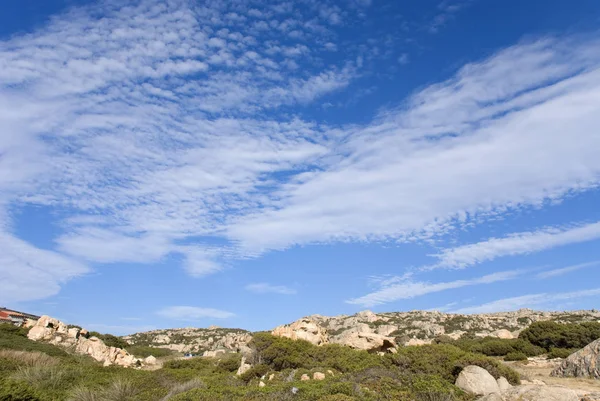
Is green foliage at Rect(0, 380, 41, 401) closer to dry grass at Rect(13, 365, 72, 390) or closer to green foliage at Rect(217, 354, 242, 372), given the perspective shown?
dry grass at Rect(13, 365, 72, 390)

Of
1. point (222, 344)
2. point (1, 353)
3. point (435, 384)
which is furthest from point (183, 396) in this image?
point (222, 344)

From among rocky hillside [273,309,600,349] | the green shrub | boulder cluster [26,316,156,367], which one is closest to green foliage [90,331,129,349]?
boulder cluster [26,316,156,367]

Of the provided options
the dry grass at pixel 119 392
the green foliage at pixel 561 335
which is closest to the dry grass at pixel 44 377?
the dry grass at pixel 119 392

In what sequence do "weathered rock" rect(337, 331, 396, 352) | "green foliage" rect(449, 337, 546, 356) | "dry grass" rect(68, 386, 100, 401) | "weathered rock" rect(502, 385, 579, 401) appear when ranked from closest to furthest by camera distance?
"weathered rock" rect(502, 385, 579, 401), "dry grass" rect(68, 386, 100, 401), "weathered rock" rect(337, 331, 396, 352), "green foliage" rect(449, 337, 546, 356)

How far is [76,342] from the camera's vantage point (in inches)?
1431

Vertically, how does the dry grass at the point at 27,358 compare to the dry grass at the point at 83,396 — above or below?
above

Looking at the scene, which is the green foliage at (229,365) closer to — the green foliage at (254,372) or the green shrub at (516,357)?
the green foliage at (254,372)

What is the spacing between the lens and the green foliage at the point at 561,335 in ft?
100.0

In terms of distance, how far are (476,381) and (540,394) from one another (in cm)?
522

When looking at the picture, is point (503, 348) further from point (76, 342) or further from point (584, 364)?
point (76, 342)

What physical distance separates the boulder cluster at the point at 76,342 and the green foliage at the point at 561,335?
3388 cm

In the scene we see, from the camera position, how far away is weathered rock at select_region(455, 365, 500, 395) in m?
15.3

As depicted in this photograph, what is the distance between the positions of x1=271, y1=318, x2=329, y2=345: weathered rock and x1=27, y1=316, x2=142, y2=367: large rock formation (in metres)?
13.9

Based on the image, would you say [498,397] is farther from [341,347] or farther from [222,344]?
[222,344]
